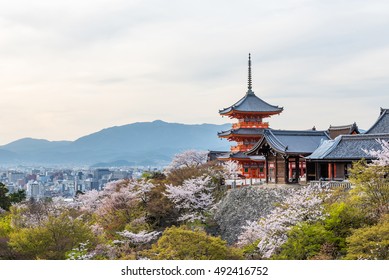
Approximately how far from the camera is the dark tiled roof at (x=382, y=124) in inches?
1121

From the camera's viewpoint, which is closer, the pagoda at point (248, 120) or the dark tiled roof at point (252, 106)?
the pagoda at point (248, 120)

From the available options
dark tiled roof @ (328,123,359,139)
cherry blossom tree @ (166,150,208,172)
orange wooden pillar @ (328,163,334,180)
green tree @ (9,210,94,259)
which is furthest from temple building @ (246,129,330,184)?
cherry blossom tree @ (166,150,208,172)

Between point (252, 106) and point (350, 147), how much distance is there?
1541 cm

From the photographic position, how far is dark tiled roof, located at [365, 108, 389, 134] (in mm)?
28469

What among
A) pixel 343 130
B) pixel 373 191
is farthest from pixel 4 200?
pixel 373 191

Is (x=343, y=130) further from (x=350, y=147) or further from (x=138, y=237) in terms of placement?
(x=138, y=237)

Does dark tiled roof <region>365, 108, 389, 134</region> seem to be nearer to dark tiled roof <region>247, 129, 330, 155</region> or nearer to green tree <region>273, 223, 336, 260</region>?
dark tiled roof <region>247, 129, 330, 155</region>

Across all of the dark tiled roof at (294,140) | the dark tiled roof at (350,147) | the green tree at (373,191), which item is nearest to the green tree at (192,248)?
the green tree at (373,191)

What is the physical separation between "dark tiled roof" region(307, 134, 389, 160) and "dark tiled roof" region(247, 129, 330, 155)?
4.08 feet

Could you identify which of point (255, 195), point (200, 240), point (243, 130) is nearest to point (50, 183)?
point (243, 130)

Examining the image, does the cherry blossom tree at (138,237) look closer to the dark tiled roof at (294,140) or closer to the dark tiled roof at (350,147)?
the dark tiled roof at (294,140)

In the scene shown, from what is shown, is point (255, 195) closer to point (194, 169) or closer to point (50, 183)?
point (194, 169)

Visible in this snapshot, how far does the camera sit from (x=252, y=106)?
134 ft

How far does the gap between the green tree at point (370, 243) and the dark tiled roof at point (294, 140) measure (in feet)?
40.3
